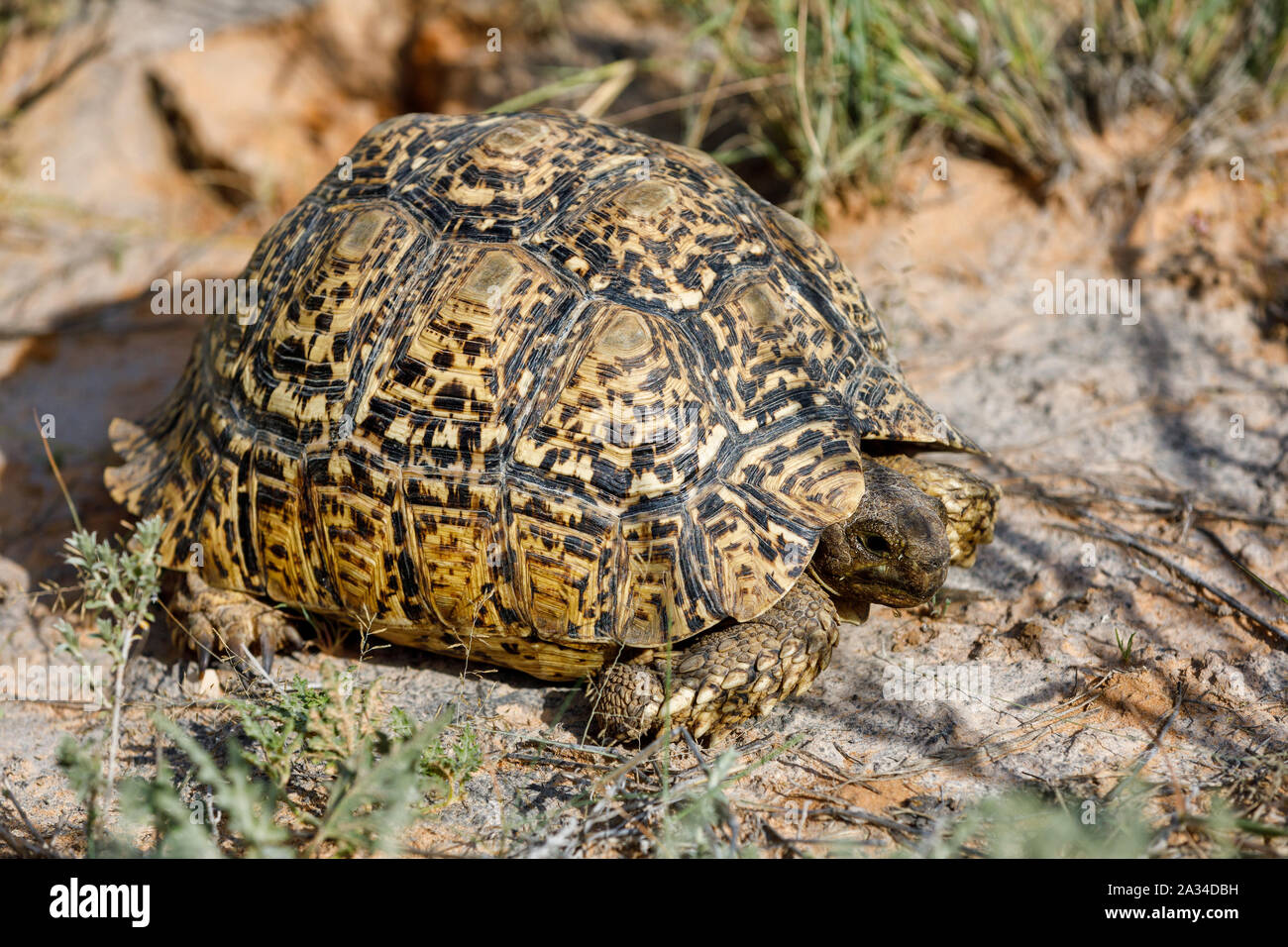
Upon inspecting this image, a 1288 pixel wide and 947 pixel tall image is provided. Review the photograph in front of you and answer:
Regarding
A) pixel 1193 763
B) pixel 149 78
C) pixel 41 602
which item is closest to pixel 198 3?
pixel 149 78

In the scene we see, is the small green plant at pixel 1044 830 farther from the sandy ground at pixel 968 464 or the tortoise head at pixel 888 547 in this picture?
the tortoise head at pixel 888 547

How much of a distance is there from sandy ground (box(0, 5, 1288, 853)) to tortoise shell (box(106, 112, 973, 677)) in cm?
48

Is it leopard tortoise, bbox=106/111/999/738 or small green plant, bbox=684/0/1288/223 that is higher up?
small green plant, bbox=684/0/1288/223

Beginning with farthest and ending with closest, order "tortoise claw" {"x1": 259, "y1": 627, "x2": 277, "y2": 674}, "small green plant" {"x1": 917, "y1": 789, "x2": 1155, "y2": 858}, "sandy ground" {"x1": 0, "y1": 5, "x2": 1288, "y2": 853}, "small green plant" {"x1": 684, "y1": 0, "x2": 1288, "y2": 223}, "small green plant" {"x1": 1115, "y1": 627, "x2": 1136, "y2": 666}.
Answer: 1. "small green plant" {"x1": 684, "y1": 0, "x2": 1288, "y2": 223}
2. "tortoise claw" {"x1": 259, "y1": 627, "x2": 277, "y2": 674}
3. "small green plant" {"x1": 1115, "y1": 627, "x2": 1136, "y2": 666}
4. "sandy ground" {"x1": 0, "y1": 5, "x2": 1288, "y2": 853}
5. "small green plant" {"x1": 917, "y1": 789, "x2": 1155, "y2": 858}

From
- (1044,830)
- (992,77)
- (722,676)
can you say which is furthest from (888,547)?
(992,77)

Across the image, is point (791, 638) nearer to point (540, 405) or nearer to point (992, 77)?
point (540, 405)

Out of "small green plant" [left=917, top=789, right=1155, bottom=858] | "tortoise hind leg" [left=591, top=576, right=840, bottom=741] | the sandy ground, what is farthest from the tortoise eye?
"small green plant" [left=917, top=789, right=1155, bottom=858]

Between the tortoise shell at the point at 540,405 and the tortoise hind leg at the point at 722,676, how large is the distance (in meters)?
0.15

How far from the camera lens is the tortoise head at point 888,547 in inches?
116

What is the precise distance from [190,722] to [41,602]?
121 cm

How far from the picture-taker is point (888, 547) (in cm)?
300

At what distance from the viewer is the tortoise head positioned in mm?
2953

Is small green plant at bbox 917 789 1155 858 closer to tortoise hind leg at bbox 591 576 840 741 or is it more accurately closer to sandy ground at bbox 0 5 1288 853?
sandy ground at bbox 0 5 1288 853
